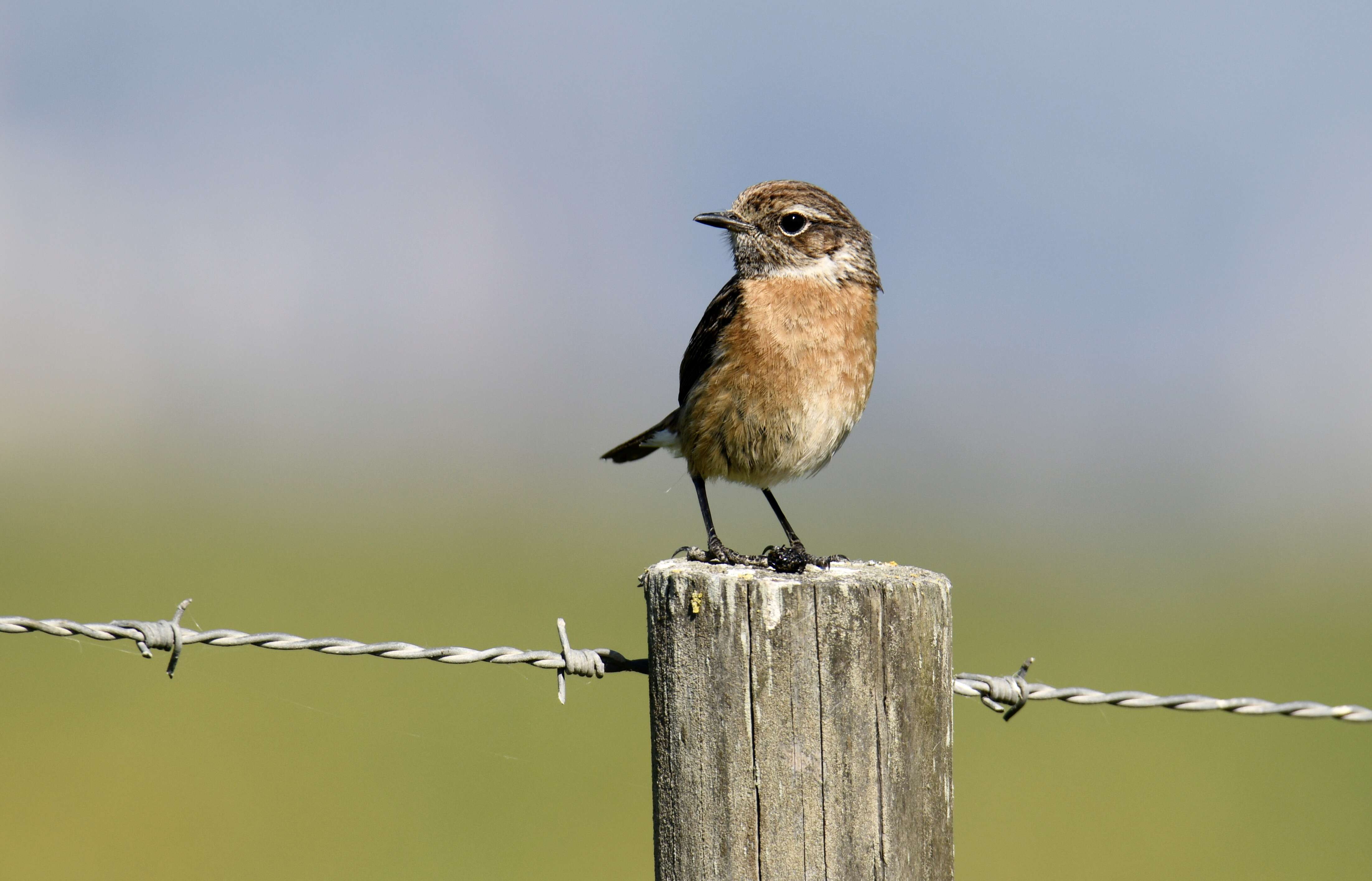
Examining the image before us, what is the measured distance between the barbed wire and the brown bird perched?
1400mm

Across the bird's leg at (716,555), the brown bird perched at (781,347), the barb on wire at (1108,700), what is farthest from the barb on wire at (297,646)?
the brown bird perched at (781,347)

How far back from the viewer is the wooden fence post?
8.35 feet

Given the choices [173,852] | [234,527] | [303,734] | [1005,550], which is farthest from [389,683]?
[1005,550]

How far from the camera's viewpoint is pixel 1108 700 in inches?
Answer: 136

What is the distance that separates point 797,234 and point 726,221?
1.13ft

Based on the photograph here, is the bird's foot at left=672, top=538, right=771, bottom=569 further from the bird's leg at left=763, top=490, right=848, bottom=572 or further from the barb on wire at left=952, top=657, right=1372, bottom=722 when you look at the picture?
the barb on wire at left=952, top=657, right=1372, bottom=722

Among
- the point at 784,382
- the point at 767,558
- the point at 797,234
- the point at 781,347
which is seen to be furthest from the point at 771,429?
the point at 767,558

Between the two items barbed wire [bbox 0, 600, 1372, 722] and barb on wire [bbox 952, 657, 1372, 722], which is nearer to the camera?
barbed wire [bbox 0, 600, 1372, 722]

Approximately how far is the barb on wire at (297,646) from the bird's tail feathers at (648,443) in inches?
92.6

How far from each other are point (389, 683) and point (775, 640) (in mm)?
12363

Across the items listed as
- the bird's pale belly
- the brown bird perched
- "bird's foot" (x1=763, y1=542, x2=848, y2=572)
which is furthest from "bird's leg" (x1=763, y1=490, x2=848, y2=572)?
the brown bird perched

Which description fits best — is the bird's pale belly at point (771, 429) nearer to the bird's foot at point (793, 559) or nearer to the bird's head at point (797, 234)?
the bird's head at point (797, 234)

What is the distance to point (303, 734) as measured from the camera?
12383 millimetres

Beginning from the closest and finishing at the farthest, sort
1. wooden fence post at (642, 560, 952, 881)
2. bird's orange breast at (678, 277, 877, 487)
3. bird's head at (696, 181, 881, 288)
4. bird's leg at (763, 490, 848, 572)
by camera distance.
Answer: wooden fence post at (642, 560, 952, 881)
bird's leg at (763, 490, 848, 572)
bird's orange breast at (678, 277, 877, 487)
bird's head at (696, 181, 881, 288)
